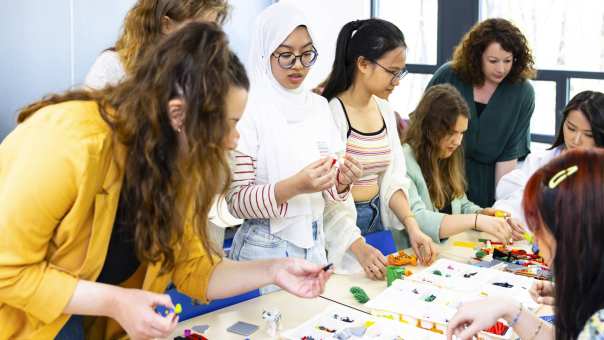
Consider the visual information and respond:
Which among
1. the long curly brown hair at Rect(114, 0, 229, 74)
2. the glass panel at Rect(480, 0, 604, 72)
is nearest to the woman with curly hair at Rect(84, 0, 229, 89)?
the long curly brown hair at Rect(114, 0, 229, 74)

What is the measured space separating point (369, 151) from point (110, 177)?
1.34m

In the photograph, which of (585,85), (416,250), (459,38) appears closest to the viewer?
(416,250)

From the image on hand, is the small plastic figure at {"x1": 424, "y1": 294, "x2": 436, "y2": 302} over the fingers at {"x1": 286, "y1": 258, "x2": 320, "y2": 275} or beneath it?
beneath

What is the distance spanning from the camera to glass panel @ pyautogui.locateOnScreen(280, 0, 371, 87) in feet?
18.0

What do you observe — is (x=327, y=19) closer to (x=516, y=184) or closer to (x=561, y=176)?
(x=516, y=184)

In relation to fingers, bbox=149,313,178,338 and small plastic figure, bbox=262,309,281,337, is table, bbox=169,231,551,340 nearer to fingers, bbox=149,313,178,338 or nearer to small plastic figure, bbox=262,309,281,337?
small plastic figure, bbox=262,309,281,337

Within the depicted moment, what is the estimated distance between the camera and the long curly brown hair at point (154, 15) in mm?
2332

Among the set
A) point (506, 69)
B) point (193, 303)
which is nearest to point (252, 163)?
point (193, 303)

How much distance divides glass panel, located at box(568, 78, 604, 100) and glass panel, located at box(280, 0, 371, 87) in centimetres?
181

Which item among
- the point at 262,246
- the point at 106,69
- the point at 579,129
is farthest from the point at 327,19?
the point at 262,246

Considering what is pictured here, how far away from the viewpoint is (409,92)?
5508 mm

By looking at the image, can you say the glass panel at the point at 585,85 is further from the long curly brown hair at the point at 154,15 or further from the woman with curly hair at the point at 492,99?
the long curly brown hair at the point at 154,15

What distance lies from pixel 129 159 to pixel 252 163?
0.81m

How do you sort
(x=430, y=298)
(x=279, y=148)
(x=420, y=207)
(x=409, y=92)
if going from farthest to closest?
(x=409, y=92) → (x=420, y=207) → (x=279, y=148) → (x=430, y=298)
